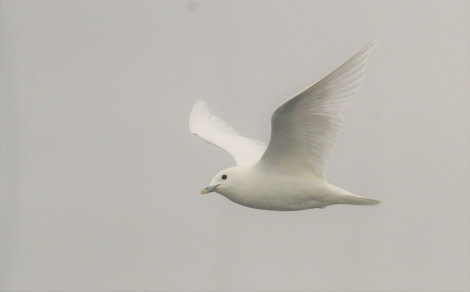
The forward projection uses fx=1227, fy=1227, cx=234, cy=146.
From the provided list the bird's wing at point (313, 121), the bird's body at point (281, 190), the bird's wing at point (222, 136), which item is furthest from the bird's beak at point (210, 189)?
the bird's wing at point (222, 136)

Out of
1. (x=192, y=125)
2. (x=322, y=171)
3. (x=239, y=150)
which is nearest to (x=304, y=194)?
(x=322, y=171)

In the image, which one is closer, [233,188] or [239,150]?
[233,188]

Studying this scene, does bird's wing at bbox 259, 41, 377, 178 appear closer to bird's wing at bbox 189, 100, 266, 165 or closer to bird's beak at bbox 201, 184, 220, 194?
bird's beak at bbox 201, 184, 220, 194

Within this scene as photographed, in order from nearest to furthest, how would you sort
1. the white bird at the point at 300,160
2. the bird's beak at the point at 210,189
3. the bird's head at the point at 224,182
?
the white bird at the point at 300,160 → the bird's head at the point at 224,182 → the bird's beak at the point at 210,189

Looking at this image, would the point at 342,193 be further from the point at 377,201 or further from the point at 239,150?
the point at 239,150

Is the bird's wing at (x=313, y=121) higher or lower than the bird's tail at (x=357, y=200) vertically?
higher

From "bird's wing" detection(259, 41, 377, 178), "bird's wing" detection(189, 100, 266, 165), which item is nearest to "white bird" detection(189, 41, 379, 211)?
"bird's wing" detection(259, 41, 377, 178)

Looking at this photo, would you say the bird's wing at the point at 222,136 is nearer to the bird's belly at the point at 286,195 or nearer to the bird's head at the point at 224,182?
the bird's head at the point at 224,182

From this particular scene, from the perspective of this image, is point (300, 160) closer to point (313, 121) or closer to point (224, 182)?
point (313, 121)
